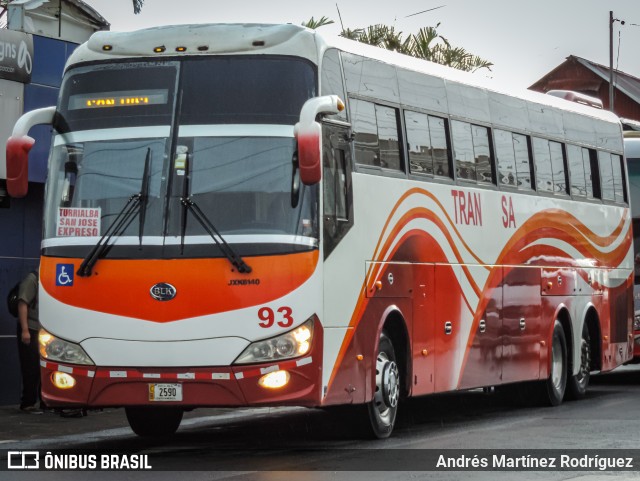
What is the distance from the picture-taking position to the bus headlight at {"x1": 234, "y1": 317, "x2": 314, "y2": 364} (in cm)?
1238

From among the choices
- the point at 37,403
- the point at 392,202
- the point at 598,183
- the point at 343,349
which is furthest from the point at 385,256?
the point at 598,183

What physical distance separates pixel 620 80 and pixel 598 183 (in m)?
66.9

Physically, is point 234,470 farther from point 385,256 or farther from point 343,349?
point 385,256

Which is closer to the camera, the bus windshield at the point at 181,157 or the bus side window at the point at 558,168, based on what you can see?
the bus windshield at the point at 181,157

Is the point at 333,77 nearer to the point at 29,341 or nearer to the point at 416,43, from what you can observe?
the point at 29,341

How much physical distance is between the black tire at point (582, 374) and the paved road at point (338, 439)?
20cm

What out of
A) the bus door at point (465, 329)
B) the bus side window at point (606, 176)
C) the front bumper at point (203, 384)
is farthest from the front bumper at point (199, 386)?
the bus side window at point (606, 176)

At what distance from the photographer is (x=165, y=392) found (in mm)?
12453

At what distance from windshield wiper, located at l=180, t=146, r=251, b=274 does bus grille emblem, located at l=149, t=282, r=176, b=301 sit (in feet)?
0.99

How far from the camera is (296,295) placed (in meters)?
12.5

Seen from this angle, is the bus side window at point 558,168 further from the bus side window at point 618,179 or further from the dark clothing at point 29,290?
the dark clothing at point 29,290

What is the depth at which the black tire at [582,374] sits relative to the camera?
20.2m

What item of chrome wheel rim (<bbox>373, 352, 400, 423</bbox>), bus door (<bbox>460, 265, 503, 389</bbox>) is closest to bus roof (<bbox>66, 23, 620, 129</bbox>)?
chrome wheel rim (<bbox>373, 352, 400, 423</bbox>)

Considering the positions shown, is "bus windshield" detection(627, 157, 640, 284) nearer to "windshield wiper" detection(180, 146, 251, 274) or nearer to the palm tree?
the palm tree
